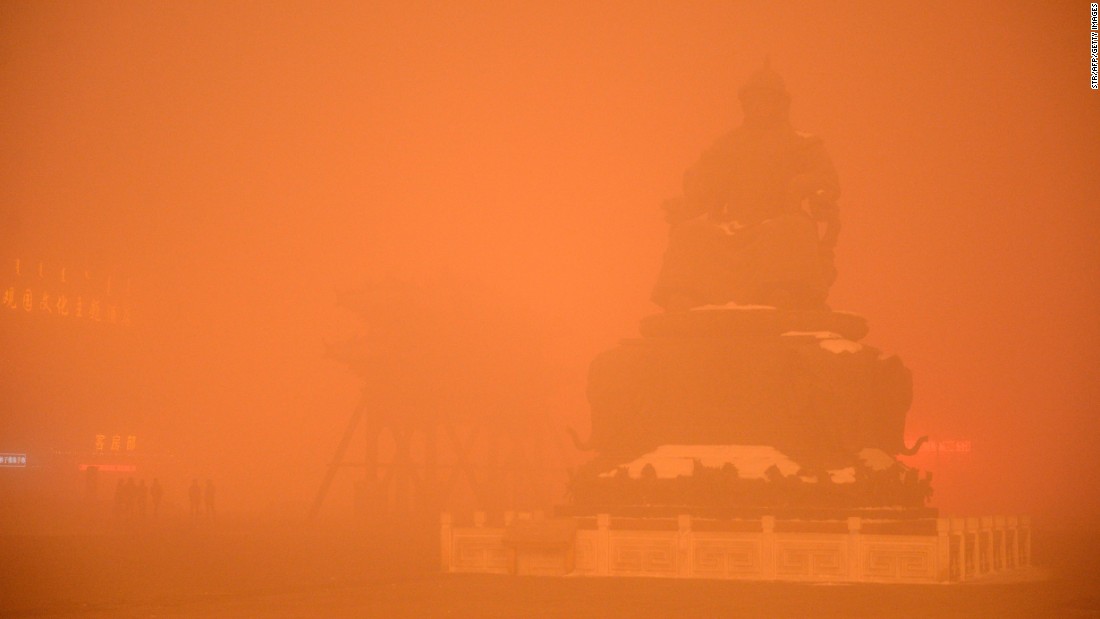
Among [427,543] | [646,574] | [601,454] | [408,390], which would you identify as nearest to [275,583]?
[646,574]

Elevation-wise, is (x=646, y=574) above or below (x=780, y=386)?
below

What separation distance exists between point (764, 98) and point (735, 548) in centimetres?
960

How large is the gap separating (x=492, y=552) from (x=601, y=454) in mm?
3568

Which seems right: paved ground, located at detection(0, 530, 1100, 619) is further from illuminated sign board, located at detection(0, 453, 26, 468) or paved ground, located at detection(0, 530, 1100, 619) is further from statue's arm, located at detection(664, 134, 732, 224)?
illuminated sign board, located at detection(0, 453, 26, 468)

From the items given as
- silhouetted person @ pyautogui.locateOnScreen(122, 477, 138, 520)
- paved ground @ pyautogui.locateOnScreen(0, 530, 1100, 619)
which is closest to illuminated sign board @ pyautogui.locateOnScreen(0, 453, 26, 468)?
silhouetted person @ pyautogui.locateOnScreen(122, 477, 138, 520)

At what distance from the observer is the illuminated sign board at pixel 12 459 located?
51469mm

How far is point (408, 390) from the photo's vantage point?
4553cm

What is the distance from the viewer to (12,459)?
52000mm

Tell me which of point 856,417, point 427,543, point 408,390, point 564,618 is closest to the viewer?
point 564,618

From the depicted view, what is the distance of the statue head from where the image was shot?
88.7 ft

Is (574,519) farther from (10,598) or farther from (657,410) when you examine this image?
(10,598)

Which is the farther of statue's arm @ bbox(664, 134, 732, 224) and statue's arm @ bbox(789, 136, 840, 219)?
statue's arm @ bbox(664, 134, 732, 224)

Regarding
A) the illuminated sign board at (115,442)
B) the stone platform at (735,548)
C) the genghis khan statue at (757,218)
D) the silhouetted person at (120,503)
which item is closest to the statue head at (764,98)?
the genghis khan statue at (757,218)

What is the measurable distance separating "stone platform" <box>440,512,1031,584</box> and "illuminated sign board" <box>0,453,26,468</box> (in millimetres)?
33443
